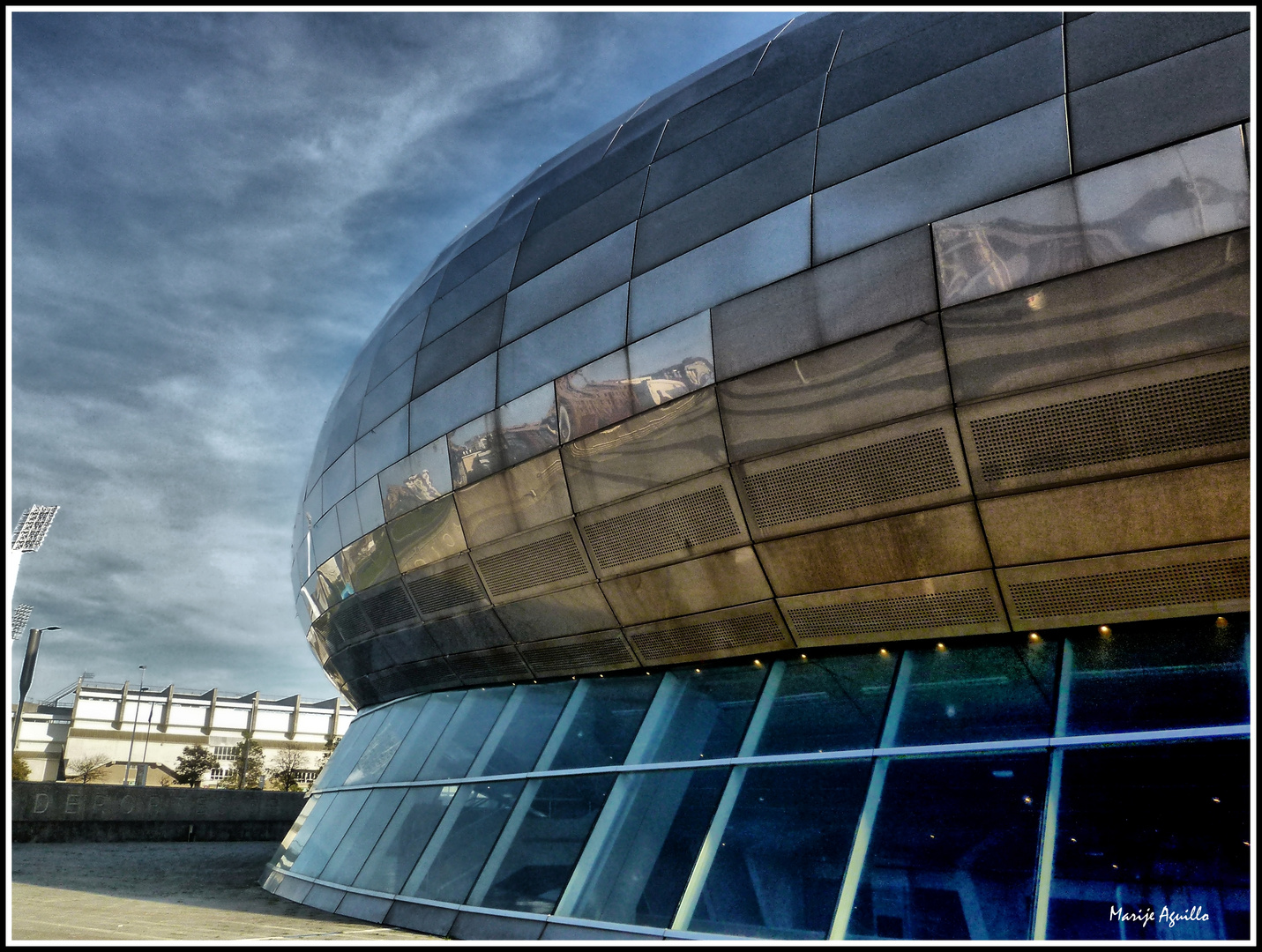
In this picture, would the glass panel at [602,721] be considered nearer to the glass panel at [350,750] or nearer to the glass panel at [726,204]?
the glass panel at [726,204]

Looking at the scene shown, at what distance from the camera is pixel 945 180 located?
8.53 m

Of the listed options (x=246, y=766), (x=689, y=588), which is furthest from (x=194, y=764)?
(x=689, y=588)

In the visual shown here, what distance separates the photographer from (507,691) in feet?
43.8

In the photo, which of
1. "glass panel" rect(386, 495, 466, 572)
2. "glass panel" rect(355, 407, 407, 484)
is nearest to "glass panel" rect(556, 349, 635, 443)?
"glass panel" rect(386, 495, 466, 572)

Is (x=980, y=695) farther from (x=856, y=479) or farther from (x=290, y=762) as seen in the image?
(x=290, y=762)

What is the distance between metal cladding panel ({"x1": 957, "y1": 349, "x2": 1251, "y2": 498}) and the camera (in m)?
7.25

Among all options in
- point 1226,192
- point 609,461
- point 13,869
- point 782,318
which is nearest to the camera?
point 1226,192

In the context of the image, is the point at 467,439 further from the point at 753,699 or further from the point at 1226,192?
the point at 1226,192

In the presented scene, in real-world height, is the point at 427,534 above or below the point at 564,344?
below

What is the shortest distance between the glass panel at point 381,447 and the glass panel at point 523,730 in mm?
4083

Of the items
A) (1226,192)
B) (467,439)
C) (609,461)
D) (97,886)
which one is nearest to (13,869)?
(97,886)

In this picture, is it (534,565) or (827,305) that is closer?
(827,305)

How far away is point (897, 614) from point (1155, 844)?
10.3 ft

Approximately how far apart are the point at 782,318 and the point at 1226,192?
3.93 metres
